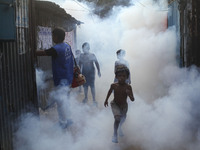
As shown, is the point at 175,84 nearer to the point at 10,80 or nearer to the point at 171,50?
the point at 171,50

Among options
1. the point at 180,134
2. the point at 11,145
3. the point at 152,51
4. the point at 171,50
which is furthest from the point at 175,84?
the point at 11,145

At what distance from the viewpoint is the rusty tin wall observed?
3408 millimetres

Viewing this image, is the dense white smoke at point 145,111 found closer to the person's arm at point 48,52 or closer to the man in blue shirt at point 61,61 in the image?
the man in blue shirt at point 61,61

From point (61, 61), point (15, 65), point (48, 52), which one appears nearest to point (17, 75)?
point (15, 65)

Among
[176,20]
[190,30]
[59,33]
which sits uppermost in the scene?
[176,20]

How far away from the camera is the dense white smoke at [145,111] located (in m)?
4.10

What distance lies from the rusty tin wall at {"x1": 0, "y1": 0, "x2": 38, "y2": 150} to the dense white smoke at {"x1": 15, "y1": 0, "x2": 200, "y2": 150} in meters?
0.29

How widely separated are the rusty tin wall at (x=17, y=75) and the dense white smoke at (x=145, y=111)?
11.3 inches

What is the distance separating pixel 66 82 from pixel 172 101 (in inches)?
97.9

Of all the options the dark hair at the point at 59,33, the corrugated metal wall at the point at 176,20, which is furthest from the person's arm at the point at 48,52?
the corrugated metal wall at the point at 176,20

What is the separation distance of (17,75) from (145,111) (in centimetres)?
317

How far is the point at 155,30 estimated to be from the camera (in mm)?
8977

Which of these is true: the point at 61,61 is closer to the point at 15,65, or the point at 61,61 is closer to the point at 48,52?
the point at 48,52

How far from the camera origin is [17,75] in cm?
377
